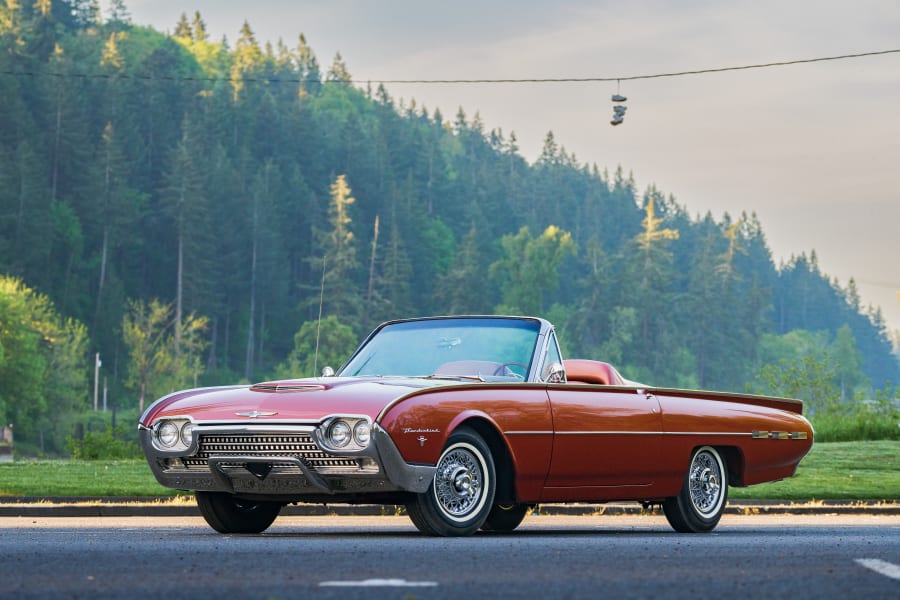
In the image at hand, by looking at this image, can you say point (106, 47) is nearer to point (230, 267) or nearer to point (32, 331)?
point (230, 267)

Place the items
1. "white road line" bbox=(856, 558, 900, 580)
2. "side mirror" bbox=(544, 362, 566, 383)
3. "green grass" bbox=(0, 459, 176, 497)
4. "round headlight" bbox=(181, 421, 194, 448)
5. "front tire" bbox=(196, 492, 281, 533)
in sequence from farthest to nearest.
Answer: "green grass" bbox=(0, 459, 176, 497) < "side mirror" bbox=(544, 362, 566, 383) < "front tire" bbox=(196, 492, 281, 533) < "round headlight" bbox=(181, 421, 194, 448) < "white road line" bbox=(856, 558, 900, 580)

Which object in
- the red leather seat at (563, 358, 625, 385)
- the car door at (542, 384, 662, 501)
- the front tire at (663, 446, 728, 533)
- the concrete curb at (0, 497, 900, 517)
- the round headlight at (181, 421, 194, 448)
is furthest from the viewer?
the concrete curb at (0, 497, 900, 517)

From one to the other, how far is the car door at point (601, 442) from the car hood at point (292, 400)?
3.18ft

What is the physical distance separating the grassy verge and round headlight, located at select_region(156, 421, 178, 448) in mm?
10288

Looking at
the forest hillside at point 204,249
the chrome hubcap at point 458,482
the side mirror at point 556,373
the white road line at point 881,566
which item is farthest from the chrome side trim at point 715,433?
the forest hillside at point 204,249

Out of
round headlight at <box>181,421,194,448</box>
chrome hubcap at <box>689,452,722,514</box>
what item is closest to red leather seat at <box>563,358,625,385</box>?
chrome hubcap at <box>689,452,722,514</box>

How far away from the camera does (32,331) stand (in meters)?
110

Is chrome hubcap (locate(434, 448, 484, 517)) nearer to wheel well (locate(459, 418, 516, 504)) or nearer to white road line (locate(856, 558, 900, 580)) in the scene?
wheel well (locate(459, 418, 516, 504))

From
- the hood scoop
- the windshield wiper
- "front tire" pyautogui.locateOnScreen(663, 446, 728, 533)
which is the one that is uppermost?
the windshield wiper

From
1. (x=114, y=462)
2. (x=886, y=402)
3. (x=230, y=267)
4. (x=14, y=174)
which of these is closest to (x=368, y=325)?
(x=230, y=267)

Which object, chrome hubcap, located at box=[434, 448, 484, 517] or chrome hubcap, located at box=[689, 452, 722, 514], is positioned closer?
chrome hubcap, located at box=[434, 448, 484, 517]

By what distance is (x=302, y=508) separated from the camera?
65.2 feet

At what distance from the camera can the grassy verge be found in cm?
2350

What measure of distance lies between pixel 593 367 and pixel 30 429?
99.1 metres
